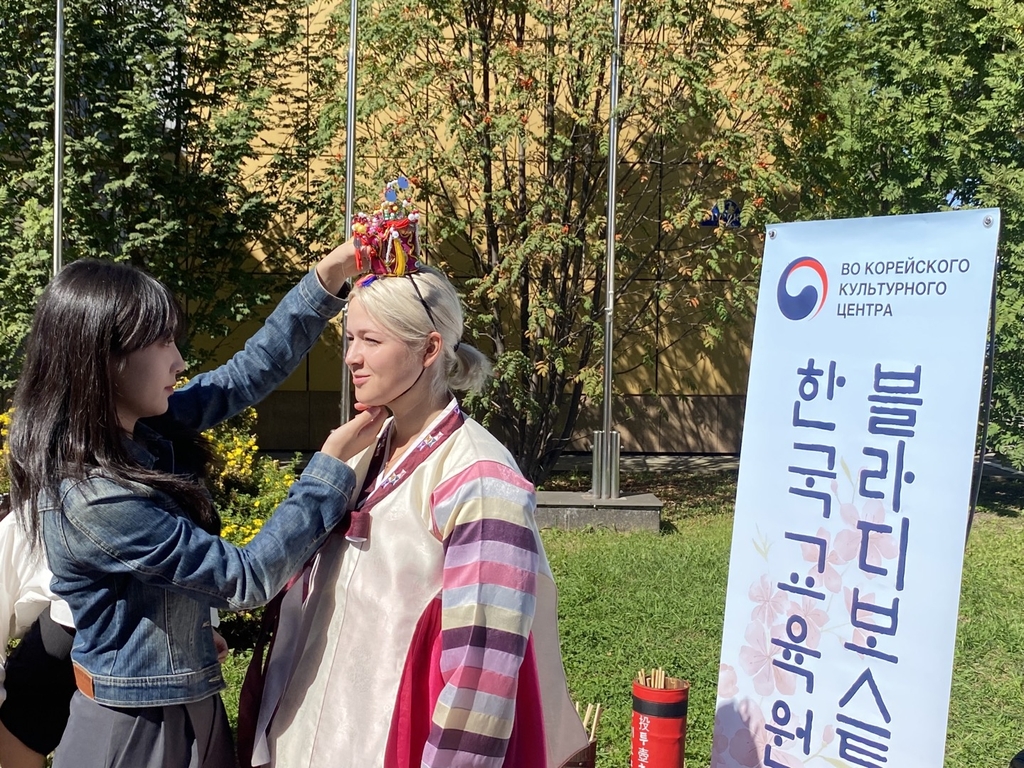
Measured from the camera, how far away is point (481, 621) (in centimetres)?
162

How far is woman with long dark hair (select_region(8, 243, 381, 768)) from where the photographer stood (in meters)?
1.62

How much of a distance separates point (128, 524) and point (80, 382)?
26 cm

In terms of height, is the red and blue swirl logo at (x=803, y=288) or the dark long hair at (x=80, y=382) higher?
the red and blue swirl logo at (x=803, y=288)

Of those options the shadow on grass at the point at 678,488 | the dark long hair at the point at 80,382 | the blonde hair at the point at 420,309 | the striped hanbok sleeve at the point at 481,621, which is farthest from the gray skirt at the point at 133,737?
the shadow on grass at the point at 678,488

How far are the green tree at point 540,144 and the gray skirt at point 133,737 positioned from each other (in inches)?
241

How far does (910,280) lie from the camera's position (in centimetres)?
230

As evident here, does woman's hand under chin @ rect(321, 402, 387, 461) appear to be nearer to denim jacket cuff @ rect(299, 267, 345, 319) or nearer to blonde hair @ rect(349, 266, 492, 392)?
blonde hair @ rect(349, 266, 492, 392)

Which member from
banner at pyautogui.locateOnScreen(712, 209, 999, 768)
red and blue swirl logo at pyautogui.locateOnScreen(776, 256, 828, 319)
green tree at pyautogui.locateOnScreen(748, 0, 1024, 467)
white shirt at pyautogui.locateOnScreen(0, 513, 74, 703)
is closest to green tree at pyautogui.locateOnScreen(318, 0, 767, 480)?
green tree at pyautogui.locateOnScreen(748, 0, 1024, 467)

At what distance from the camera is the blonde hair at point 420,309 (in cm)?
184

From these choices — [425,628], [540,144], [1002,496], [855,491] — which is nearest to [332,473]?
[425,628]

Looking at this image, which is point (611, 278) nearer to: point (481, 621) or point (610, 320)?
point (610, 320)

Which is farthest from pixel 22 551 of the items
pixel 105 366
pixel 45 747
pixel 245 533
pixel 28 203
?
pixel 28 203

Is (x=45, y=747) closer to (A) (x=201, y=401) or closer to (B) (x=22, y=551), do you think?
(B) (x=22, y=551)

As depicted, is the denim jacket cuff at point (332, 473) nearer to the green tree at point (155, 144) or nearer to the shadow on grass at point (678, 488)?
the shadow on grass at point (678, 488)
